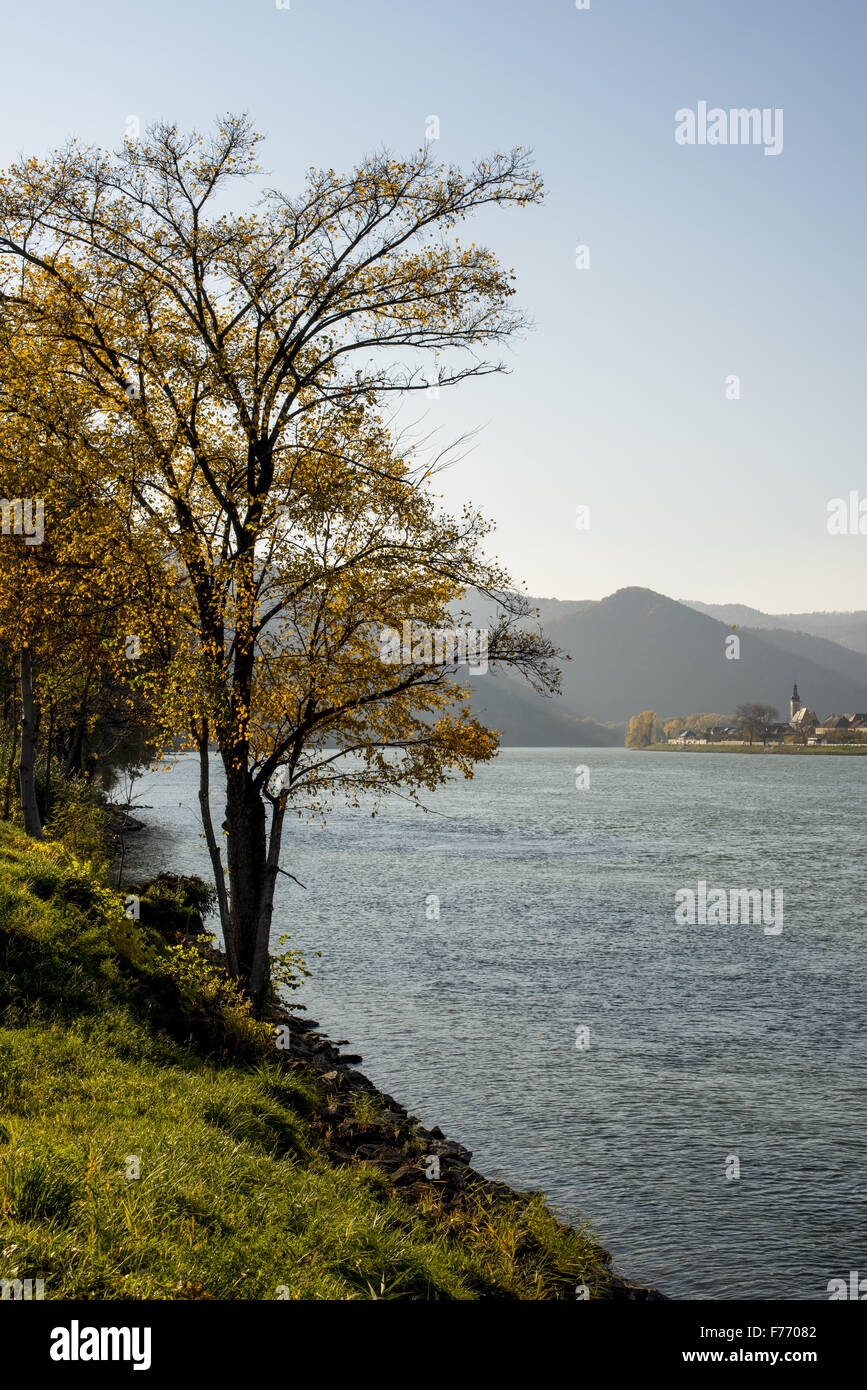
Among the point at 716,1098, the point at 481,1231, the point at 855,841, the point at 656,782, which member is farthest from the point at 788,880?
the point at 656,782

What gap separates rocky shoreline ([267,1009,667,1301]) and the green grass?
238 mm

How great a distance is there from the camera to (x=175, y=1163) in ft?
28.2

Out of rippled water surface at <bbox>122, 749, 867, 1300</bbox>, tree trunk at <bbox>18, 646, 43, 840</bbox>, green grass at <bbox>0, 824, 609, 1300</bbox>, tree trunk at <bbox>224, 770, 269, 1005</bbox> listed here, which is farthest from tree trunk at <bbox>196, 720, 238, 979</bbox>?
tree trunk at <bbox>18, 646, 43, 840</bbox>

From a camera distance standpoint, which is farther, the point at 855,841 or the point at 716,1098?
the point at 855,841

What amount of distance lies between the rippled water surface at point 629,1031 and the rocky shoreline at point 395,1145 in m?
0.91

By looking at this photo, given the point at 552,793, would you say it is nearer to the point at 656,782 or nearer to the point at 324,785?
the point at 656,782

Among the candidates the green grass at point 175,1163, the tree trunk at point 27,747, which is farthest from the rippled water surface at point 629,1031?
the tree trunk at point 27,747

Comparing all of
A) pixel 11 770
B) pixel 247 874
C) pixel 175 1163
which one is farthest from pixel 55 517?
pixel 11 770

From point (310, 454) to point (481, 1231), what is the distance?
12761mm

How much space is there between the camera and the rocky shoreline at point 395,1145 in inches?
501

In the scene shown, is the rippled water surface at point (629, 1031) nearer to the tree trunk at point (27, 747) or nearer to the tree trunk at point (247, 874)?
the tree trunk at point (247, 874)

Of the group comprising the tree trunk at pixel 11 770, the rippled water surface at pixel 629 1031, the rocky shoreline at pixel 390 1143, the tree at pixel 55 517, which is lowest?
the rippled water surface at pixel 629 1031

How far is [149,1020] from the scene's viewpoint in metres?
13.3

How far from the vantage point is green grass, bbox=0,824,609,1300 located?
271 inches
